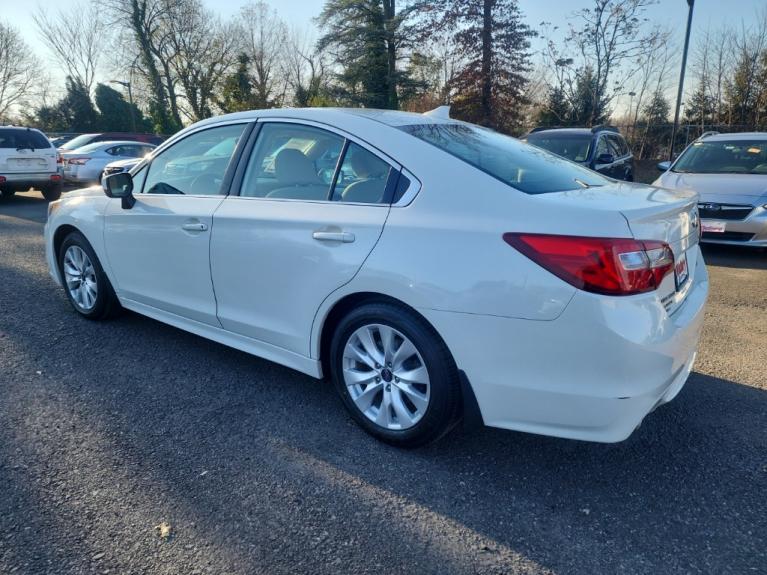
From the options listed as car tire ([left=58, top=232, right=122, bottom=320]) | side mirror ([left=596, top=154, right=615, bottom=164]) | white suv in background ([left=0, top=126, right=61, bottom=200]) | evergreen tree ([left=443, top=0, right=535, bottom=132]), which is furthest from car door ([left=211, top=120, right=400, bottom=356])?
evergreen tree ([left=443, top=0, right=535, bottom=132])

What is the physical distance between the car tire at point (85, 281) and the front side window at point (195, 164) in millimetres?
890

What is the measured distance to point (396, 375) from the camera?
260 cm

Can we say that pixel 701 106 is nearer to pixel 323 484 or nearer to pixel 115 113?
pixel 323 484

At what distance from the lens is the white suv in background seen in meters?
11.8

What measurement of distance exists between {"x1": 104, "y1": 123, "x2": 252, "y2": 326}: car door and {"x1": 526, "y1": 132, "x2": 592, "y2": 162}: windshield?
6.74 m

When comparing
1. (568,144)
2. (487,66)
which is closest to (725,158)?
(568,144)

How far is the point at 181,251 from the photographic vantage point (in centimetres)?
338

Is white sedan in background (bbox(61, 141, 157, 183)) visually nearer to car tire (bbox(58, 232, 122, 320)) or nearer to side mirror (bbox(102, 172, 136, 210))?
car tire (bbox(58, 232, 122, 320))

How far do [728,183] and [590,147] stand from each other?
7.96 ft

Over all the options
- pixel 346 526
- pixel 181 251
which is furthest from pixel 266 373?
pixel 346 526

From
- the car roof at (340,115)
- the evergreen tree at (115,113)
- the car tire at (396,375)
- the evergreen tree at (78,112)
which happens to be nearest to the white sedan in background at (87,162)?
the car roof at (340,115)

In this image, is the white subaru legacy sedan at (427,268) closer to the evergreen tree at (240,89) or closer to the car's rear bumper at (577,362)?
the car's rear bumper at (577,362)

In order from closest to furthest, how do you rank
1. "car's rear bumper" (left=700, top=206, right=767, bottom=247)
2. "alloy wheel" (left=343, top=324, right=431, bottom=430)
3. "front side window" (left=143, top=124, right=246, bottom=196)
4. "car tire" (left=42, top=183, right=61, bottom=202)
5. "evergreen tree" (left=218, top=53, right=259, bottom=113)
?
"alloy wheel" (left=343, top=324, right=431, bottom=430), "front side window" (left=143, top=124, right=246, bottom=196), "car's rear bumper" (left=700, top=206, right=767, bottom=247), "car tire" (left=42, top=183, right=61, bottom=202), "evergreen tree" (left=218, top=53, right=259, bottom=113)

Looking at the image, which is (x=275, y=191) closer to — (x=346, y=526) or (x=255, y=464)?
(x=255, y=464)
